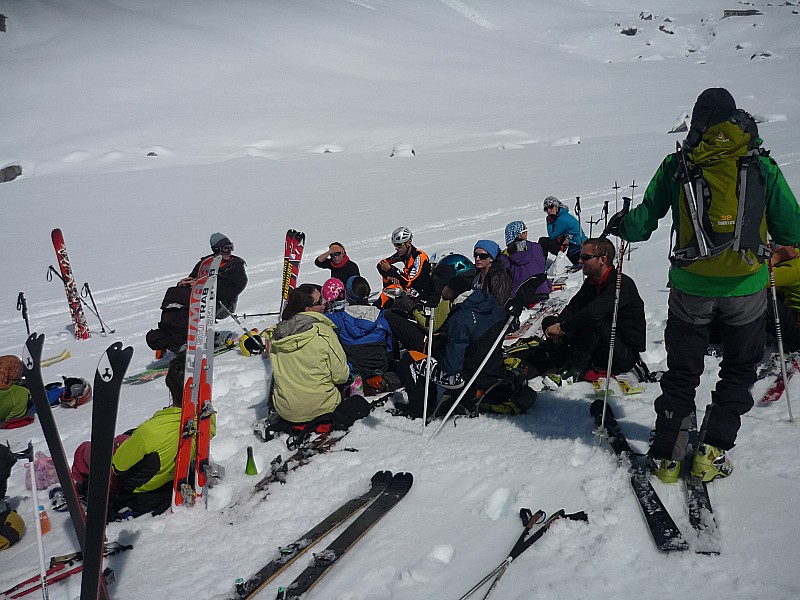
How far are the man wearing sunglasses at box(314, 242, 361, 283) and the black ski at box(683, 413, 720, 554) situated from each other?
4.89m

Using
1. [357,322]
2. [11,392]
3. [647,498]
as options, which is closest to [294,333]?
[357,322]

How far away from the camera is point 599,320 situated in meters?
4.82

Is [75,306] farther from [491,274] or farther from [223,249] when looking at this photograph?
[491,274]

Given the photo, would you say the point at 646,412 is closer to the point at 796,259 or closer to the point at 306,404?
the point at 796,259

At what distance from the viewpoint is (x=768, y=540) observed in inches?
114

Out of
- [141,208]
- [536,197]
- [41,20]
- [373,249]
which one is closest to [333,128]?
[141,208]

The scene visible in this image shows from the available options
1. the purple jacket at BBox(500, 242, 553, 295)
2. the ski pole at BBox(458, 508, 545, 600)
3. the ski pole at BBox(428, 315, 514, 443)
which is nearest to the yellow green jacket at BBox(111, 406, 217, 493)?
the ski pole at BBox(428, 315, 514, 443)

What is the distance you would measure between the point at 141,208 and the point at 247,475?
17.4 meters

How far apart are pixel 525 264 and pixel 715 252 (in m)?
4.74

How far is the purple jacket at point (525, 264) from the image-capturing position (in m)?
7.73

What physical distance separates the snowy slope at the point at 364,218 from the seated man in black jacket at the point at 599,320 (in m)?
0.29

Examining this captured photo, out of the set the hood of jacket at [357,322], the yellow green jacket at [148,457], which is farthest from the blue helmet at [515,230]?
the yellow green jacket at [148,457]

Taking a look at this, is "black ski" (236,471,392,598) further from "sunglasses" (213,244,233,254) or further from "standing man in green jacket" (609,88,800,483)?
"sunglasses" (213,244,233,254)

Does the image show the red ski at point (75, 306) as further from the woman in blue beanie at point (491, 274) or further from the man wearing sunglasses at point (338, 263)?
the woman in blue beanie at point (491, 274)
